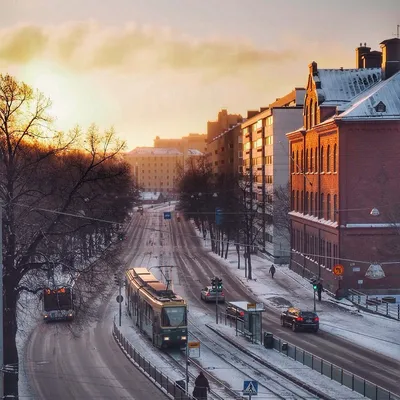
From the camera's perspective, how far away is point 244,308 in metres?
39.1

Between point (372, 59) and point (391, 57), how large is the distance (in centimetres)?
935

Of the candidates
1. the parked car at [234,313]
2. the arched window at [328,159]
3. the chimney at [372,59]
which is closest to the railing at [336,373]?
the parked car at [234,313]

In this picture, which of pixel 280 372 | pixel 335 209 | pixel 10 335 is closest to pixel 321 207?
pixel 335 209

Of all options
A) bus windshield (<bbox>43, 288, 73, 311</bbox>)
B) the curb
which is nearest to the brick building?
the curb

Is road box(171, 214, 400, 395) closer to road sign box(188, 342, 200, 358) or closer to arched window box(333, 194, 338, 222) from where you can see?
road sign box(188, 342, 200, 358)

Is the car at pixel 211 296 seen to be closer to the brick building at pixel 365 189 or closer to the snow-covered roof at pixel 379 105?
the brick building at pixel 365 189

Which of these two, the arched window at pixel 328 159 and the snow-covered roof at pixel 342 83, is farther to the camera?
the snow-covered roof at pixel 342 83

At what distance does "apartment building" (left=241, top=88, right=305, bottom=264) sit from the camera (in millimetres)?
80812

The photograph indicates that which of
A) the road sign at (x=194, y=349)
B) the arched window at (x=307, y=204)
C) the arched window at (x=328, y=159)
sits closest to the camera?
the road sign at (x=194, y=349)

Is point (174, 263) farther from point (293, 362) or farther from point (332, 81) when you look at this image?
point (293, 362)

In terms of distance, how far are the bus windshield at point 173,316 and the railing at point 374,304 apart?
48.3 feet

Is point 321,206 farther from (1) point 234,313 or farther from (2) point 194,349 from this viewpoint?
(2) point 194,349

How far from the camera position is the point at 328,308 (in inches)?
1953

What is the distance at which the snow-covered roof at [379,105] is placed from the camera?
52062 mm
